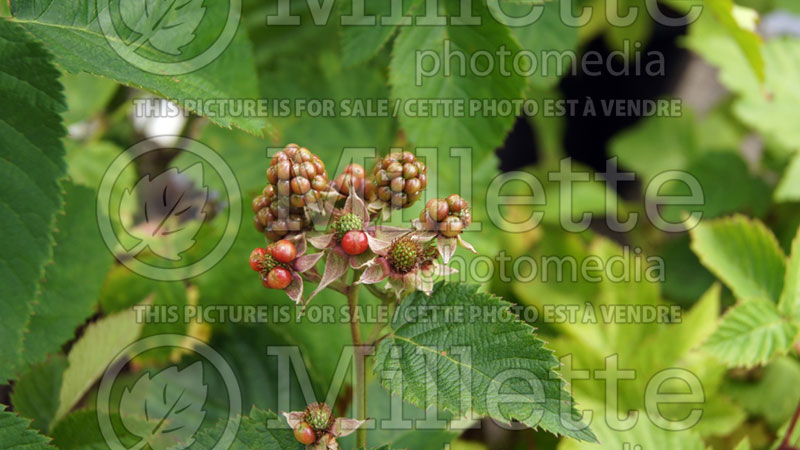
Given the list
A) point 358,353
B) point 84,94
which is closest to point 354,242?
point 358,353

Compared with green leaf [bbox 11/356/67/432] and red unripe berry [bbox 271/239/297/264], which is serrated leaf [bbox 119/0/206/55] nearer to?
red unripe berry [bbox 271/239/297/264]

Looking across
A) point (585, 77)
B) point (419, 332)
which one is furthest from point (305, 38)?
point (585, 77)

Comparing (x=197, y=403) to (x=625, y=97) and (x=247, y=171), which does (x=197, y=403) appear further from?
(x=625, y=97)

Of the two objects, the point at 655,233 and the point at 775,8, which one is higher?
the point at 775,8

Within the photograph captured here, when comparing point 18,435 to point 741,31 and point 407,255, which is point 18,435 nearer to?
point 407,255
